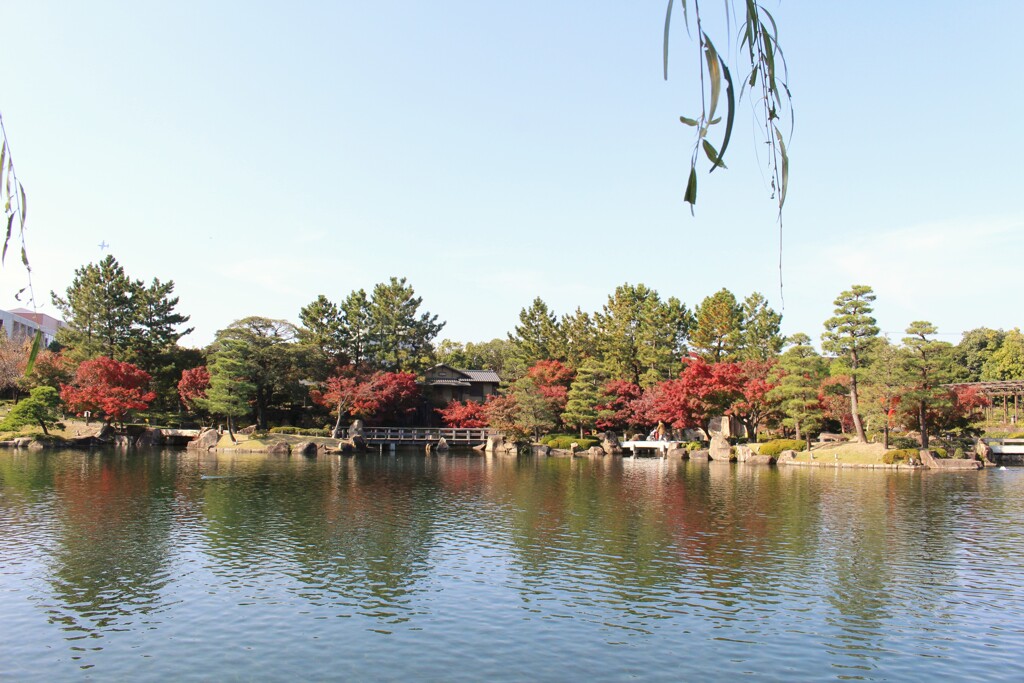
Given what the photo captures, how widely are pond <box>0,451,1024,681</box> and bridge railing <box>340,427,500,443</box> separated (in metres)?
30.0

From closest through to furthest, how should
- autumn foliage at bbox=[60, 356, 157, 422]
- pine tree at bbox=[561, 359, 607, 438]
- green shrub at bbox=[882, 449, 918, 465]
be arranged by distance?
green shrub at bbox=[882, 449, 918, 465], autumn foliage at bbox=[60, 356, 157, 422], pine tree at bbox=[561, 359, 607, 438]

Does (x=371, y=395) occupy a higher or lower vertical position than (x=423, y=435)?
higher

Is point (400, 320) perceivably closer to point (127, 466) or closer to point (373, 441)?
point (373, 441)

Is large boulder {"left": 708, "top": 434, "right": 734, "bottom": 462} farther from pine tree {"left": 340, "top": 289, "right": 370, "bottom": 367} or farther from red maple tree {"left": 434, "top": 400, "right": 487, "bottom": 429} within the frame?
pine tree {"left": 340, "top": 289, "right": 370, "bottom": 367}

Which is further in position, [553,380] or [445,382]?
[445,382]

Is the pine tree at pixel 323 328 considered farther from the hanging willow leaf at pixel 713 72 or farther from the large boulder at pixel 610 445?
the hanging willow leaf at pixel 713 72

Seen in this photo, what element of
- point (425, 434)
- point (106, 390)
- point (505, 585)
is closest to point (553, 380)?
point (425, 434)

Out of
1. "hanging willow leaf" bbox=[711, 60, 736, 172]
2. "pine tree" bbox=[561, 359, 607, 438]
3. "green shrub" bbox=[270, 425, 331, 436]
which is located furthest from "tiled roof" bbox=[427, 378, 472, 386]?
"hanging willow leaf" bbox=[711, 60, 736, 172]

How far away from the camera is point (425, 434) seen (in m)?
60.3

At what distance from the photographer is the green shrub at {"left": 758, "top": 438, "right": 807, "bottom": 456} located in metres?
45.7

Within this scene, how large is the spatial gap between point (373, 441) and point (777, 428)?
98.5ft

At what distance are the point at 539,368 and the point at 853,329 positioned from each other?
24.4 metres

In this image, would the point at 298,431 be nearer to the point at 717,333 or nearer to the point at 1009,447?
the point at 717,333

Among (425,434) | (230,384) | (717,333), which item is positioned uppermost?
(717,333)
